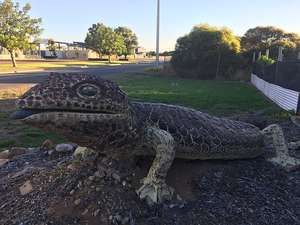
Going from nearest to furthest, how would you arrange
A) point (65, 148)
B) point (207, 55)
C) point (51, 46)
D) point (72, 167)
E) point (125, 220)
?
1. point (125, 220)
2. point (72, 167)
3. point (65, 148)
4. point (207, 55)
5. point (51, 46)

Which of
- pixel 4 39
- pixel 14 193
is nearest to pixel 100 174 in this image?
pixel 14 193

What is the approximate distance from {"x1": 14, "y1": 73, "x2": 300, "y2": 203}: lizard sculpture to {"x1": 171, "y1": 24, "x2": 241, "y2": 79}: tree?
2810 centimetres

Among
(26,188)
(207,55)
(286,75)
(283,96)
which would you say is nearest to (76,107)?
(26,188)

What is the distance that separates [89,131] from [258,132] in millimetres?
2722

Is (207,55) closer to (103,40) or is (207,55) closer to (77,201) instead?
(77,201)

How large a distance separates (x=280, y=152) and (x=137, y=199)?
2.43 meters

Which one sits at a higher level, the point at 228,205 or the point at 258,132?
the point at 258,132

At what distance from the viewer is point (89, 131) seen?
11.0 ft

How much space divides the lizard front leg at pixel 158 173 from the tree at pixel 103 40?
3150 inches

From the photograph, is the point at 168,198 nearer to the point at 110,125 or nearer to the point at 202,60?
the point at 110,125

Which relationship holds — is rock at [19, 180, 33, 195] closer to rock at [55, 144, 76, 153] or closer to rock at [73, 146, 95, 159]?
rock at [73, 146, 95, 159]

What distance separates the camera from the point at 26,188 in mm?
4348

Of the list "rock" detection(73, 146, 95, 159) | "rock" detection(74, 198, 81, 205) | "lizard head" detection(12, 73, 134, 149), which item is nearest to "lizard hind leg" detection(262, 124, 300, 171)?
"rock" detection(73, 146, 95, 159)

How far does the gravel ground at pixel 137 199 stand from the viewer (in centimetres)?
367
